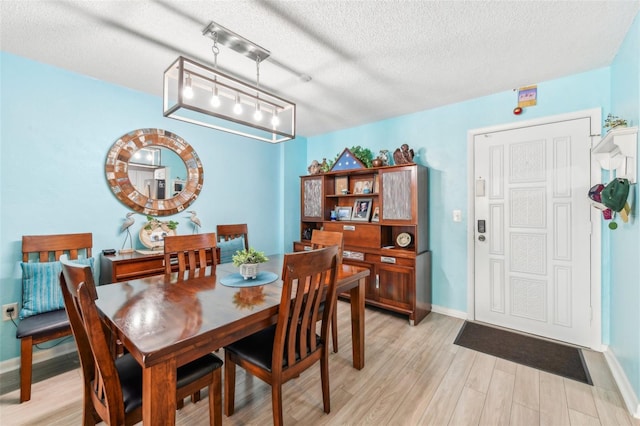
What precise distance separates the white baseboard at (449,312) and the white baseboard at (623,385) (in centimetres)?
112

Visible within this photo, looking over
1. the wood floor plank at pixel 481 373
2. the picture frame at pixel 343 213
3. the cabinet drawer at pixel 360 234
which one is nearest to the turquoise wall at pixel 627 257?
the wood floor plank at pixel 481 373

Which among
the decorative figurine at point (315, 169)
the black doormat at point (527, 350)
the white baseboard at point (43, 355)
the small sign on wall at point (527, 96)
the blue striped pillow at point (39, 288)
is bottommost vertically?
the black doormat at point (527, 350)

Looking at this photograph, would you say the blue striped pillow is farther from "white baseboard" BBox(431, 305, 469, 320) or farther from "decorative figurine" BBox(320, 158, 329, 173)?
"white baseboard" BBox(431, 305, 469, 320)

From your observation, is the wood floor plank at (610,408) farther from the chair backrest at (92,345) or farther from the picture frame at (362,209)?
the chair backrest at (92,345)

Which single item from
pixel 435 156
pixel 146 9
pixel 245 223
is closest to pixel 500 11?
pixel 435 156

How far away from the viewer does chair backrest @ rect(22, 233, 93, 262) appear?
7.09ft

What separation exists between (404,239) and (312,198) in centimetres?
148

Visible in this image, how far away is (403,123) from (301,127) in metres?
1.47

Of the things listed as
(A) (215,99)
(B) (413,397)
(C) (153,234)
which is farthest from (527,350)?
(C) (153,234)

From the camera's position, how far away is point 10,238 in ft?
7.08

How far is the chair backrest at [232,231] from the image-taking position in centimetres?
334

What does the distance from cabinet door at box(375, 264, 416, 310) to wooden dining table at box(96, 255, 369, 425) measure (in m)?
1.23

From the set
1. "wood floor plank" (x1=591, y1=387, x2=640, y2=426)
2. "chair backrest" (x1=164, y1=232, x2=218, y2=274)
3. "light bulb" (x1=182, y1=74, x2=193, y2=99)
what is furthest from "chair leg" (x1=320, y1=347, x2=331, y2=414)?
"light bulb" (x1=182, y1=74, x2=193, y2=99)

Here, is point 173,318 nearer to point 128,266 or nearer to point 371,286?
point 128,266
